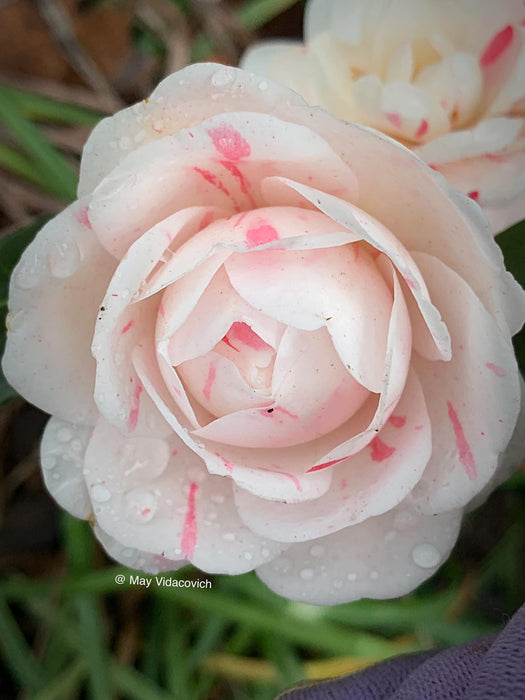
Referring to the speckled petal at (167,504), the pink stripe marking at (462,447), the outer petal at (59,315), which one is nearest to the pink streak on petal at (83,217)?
the outer petal at (59,315)

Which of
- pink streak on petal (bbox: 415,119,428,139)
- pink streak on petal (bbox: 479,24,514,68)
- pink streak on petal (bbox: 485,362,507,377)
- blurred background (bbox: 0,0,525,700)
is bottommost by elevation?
blurred background (bbox: 0,0,525,700)

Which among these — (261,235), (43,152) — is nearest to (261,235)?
(261,235)

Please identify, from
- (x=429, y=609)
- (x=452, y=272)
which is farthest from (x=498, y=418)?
(x=429, y=609)

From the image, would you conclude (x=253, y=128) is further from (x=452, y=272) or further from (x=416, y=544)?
(x=416, y=544)

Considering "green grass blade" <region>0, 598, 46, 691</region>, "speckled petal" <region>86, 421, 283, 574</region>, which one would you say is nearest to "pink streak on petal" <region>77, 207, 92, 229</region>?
"speckled petal" <region>86, 421, 283, 574</region>

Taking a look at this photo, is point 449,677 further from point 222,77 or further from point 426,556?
point 222,77

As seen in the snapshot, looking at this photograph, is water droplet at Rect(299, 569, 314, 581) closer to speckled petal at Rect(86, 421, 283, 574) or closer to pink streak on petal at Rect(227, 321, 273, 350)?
speckled petal at Rect(86, 421, 283, 574)
